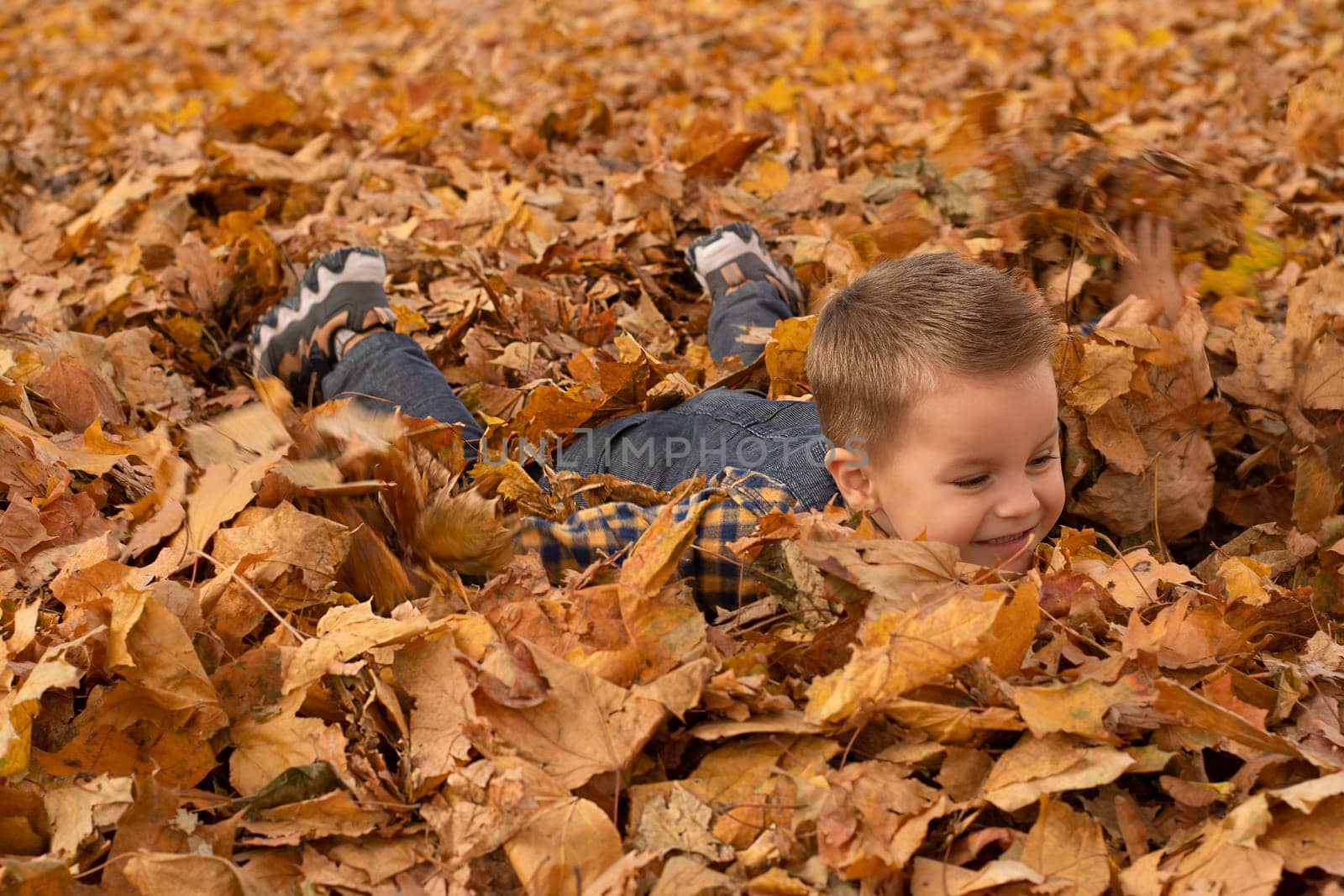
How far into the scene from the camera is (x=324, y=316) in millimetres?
3076

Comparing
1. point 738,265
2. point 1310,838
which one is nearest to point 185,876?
point 1310,838

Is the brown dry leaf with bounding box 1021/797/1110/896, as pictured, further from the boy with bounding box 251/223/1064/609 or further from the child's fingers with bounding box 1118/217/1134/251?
the child's fingers with bounding box 1118/217/1134/251

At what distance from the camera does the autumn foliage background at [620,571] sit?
146 centimetres

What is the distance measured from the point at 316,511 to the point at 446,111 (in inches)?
125

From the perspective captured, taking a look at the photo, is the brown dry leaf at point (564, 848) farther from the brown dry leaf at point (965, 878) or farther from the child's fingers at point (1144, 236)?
the child's fingers at point (1144, 236)

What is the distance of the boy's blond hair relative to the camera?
2107mm

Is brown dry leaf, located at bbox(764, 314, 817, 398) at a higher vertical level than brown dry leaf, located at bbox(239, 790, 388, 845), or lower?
lower

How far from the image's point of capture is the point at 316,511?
204 centimetres

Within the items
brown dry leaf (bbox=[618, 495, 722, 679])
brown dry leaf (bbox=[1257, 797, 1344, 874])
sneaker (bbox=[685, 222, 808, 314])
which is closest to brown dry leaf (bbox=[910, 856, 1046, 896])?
brown dry leaf (bbox=[1257, 797, 1344, 874])

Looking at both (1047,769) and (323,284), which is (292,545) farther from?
(323,284)

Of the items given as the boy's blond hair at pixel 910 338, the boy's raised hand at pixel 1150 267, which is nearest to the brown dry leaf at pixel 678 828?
the boy's blond hair at pixel 910 338

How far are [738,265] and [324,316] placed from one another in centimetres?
109

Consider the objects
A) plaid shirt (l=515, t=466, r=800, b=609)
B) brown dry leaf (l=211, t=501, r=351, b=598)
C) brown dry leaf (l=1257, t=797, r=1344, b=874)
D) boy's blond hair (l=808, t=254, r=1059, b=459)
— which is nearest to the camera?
brown dry leaf (l=1257, t=797, r=1344, b=874)

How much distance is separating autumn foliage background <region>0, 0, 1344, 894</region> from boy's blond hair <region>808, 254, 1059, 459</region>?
0.31 m
